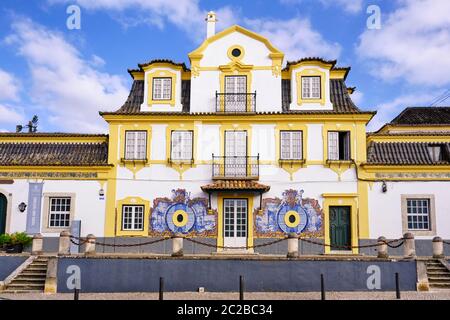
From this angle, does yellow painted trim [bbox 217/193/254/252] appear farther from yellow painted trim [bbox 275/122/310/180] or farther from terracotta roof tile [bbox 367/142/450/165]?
terracotta roof tile [bbox 367/142/450/165]

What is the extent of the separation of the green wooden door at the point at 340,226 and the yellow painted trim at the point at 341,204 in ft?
0.60

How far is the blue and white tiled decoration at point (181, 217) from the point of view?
63.4 feet

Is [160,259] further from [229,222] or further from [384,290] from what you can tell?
[384,290]

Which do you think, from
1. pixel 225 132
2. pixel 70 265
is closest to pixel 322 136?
pixel 225 132

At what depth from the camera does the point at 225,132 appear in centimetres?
2008

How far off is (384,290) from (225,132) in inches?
358

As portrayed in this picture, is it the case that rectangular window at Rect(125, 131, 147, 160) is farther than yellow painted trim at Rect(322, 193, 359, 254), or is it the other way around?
rectangular window at Rect(125, 131, 147, 160)

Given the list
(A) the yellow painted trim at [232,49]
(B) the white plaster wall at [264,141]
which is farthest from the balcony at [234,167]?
(A) the yellow painted trim at [232,49]

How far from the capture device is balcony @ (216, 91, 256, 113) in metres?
20.3

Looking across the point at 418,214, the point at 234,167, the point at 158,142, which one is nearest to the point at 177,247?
the point at 234,167

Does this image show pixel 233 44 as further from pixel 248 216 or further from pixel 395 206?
pixel 395 206

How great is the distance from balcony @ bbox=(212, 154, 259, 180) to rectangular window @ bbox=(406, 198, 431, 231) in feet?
20.8

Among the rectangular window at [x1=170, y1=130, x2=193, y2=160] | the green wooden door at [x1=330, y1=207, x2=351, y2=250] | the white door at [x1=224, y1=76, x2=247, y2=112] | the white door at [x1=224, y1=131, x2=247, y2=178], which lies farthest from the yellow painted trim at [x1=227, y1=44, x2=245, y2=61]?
the green wooden door at [x1=330, y1=207, x2=351, y2=250]
